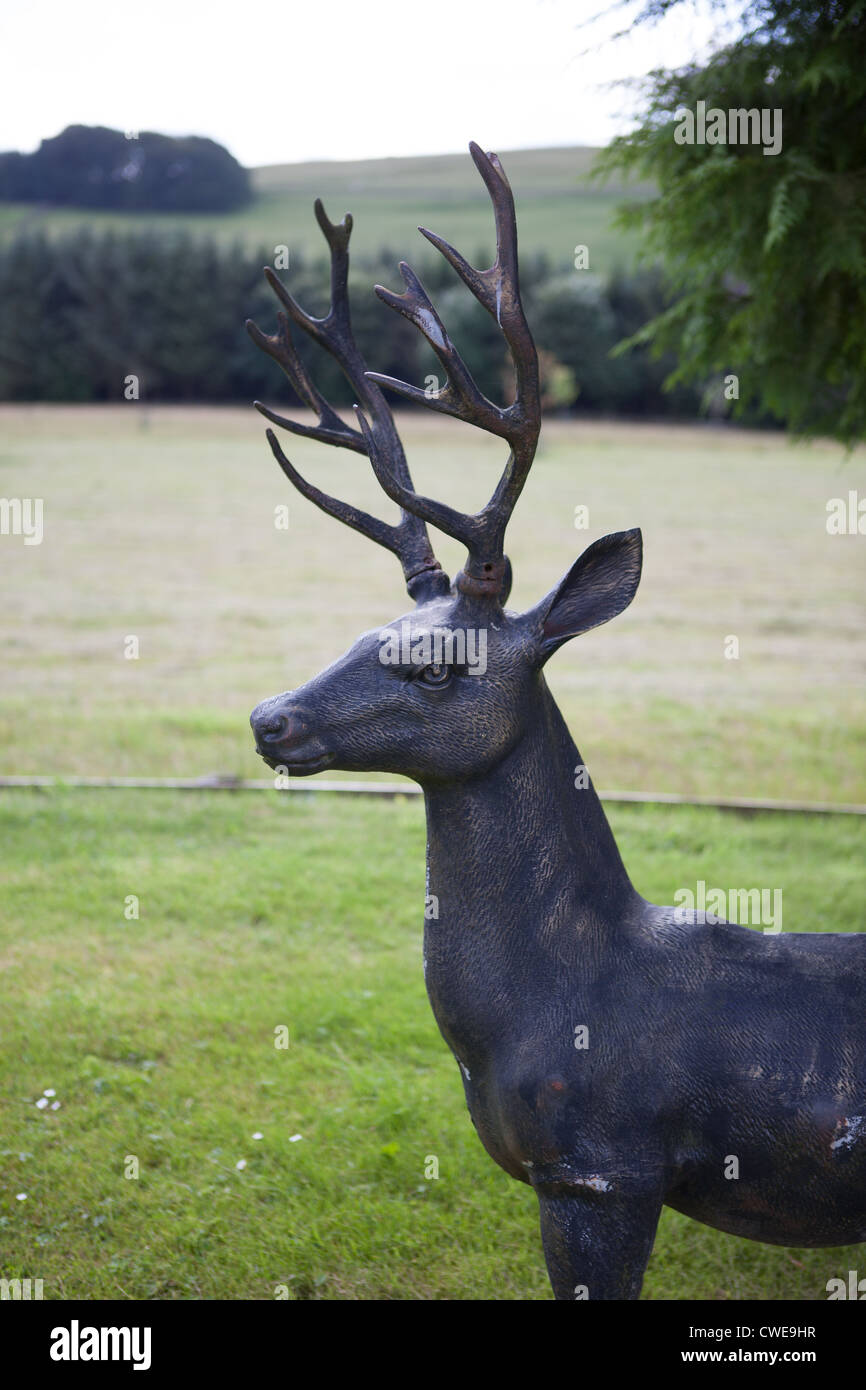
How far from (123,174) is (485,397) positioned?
184ft

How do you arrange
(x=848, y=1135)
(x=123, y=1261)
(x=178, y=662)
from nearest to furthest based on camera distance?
(x=848, y=1135)
(x=123, y=1261)
(x=178, y=662)

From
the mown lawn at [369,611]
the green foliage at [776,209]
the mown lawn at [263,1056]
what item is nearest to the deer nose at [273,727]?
the mown lawn at [263,1056]

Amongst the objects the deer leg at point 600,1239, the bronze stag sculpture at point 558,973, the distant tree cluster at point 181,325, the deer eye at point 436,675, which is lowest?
the deer leg at point 600,1239

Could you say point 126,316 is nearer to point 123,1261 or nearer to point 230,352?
point 230,352

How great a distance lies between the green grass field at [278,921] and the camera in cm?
357

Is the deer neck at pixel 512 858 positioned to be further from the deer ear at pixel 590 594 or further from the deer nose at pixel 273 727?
the deer nose at pixel 273 727

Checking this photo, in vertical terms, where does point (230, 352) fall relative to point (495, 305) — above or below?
above

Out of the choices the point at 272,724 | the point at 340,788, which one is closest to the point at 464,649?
the point at 272,724

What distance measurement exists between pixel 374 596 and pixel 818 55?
11.3 metres

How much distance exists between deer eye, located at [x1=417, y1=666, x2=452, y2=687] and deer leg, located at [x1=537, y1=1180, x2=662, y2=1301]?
110 cm

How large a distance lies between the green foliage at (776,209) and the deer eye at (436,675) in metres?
2.73

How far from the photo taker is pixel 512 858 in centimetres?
251
